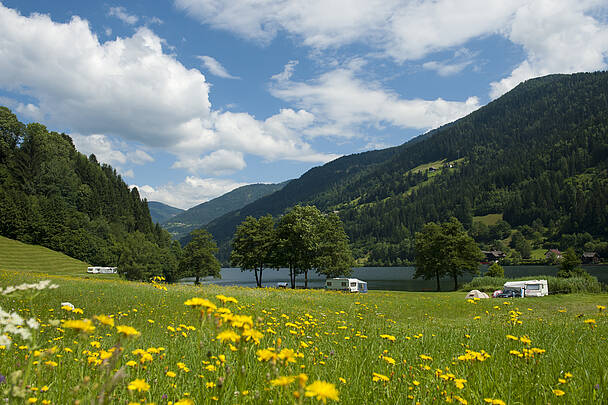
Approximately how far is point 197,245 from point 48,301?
57535mm

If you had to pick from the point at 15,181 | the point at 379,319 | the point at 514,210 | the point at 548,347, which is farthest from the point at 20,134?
the point at 514,210

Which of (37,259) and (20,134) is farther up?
(20,134)

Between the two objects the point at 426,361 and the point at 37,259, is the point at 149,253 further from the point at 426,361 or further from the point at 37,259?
the point at 426,361

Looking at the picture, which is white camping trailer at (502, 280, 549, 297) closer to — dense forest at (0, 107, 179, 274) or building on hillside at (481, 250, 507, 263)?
dense forest at (0, 107, 179, 274)

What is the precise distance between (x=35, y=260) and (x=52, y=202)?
2726 centimetres

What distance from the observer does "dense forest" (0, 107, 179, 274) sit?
67250 millimetres

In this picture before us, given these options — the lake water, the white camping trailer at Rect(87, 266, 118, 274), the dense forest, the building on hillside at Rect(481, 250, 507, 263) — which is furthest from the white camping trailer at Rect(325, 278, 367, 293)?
the building on hillside at Rect(481, 250, 507, 263)

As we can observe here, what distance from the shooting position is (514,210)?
187m

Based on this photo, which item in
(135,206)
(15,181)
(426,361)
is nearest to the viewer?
(426,361)

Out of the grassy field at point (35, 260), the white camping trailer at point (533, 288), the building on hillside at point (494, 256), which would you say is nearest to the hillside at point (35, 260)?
the grassy field at point (35, 260)

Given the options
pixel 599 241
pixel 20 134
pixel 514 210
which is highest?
pixel 20 134

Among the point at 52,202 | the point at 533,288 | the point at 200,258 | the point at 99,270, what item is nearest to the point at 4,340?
the point at 533,288

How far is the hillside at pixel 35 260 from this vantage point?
157 ft

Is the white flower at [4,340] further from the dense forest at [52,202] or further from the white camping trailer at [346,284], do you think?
the dense forest at [52,202]
